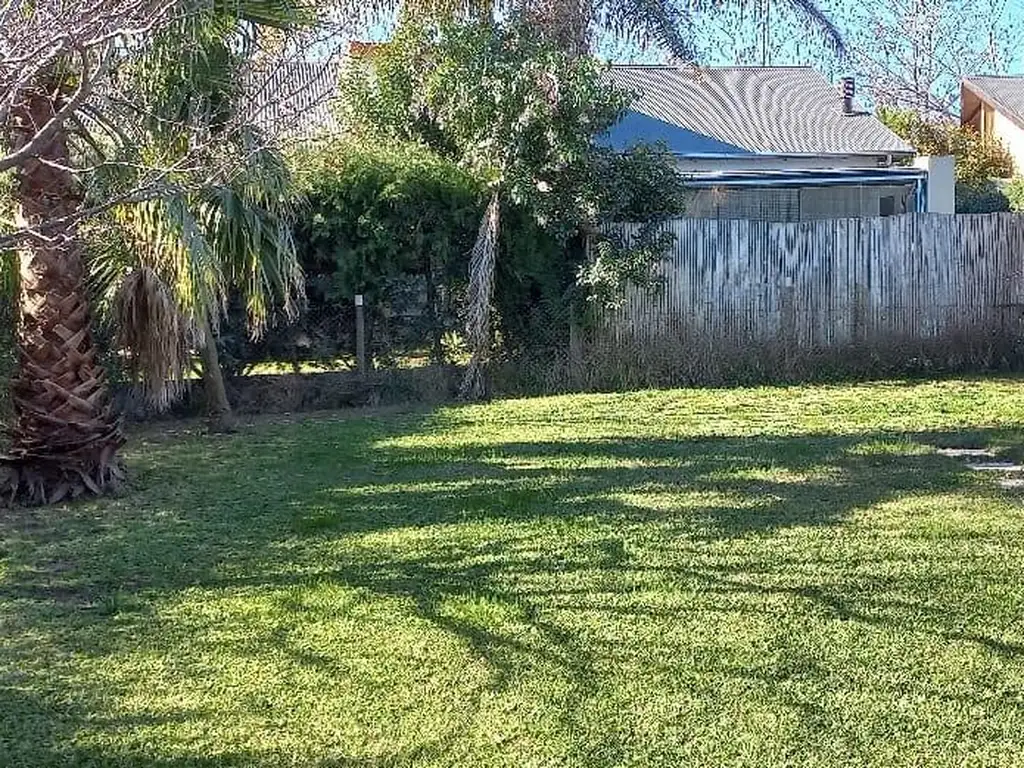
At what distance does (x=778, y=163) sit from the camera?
67.4 ft

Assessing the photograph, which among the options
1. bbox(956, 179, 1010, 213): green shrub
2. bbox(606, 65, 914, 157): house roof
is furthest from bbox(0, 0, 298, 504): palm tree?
bbox(956, 179, 1010, 213): green shrub

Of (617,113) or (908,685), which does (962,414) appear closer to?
(617,113)

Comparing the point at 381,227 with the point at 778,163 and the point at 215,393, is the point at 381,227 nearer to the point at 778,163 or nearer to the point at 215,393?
the point at 215,393

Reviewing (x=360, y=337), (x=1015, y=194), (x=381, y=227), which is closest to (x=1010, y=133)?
(x=1015, y=194)

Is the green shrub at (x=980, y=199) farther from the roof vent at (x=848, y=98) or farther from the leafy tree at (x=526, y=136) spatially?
the leafy tree at (x=526, y=136)

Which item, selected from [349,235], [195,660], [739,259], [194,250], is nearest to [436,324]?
[349,235]

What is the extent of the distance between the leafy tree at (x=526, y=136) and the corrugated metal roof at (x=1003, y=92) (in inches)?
918

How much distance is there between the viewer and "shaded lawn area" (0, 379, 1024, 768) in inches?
150

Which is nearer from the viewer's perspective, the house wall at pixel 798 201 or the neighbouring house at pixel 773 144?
the neighbouring house at pixel 773 144

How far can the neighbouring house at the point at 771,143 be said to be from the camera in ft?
55.9

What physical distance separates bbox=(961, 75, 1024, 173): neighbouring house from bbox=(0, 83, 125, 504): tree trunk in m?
28.5

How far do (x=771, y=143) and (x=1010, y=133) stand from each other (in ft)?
50.6

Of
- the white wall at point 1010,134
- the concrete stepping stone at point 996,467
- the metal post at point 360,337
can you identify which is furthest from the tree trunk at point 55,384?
the white wall at point 1010,134

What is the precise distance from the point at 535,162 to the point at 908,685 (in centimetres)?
921
